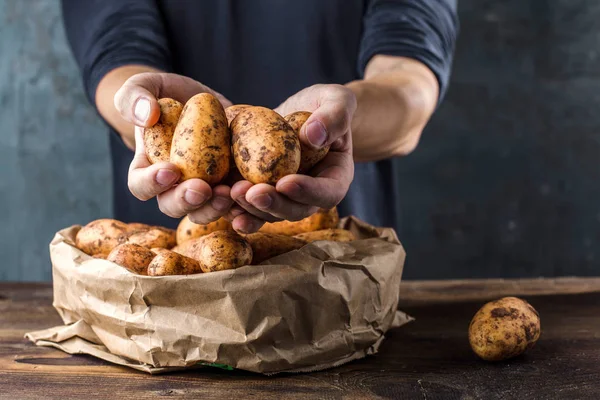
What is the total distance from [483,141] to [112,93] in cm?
175

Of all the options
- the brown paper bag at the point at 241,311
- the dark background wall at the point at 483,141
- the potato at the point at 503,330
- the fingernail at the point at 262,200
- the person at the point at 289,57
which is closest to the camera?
the fingernail at the point at 262,200

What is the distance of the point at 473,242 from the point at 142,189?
85.8 inches

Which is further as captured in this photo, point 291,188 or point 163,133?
point 163,133

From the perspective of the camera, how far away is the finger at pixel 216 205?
96 cm

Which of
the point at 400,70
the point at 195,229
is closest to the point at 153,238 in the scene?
the point at 195,229

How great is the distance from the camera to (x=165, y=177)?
95 centimetres

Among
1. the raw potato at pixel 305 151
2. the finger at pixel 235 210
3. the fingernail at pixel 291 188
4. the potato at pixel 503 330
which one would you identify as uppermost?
the raw potato at pixel 305 151

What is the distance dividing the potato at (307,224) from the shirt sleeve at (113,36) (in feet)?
2.12

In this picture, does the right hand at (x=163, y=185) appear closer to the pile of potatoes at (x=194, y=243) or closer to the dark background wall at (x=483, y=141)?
the pile of potatoes at (x=194, y=243)

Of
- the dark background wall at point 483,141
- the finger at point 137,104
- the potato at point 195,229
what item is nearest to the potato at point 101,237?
the potato at point 195,229

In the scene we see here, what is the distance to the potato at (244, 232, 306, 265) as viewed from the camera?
1165 millimetres

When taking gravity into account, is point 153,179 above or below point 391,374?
above

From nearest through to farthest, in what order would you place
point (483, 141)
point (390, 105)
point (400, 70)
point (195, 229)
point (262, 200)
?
point (262, 200), point (195, 229), point (390, 105), point (400, 70), point (483, 141)

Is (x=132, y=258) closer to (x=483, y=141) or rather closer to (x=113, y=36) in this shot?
(x=113, y=36)
